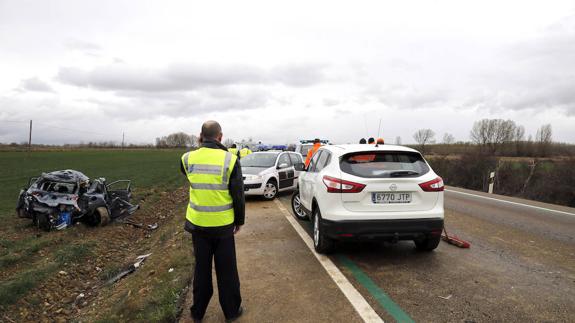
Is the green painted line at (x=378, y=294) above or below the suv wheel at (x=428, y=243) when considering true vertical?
below

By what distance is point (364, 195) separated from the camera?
4.73 meters

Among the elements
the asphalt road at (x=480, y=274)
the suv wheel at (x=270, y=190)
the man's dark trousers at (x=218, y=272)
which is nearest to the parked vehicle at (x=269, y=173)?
the suv wheel at (x=270, y=190)

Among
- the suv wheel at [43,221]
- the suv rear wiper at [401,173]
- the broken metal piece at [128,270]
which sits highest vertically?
the suv rear wiper at [401,173]

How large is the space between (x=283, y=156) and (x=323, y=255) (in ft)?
23.2

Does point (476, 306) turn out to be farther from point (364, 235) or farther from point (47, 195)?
point (47, 195)

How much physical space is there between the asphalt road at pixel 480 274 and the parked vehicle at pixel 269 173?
3.63 metres

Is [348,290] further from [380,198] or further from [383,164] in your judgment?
[383,164]

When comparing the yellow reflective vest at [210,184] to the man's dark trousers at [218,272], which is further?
the man's dark trousers at [218,272]

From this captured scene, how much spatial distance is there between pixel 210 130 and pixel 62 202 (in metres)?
6.54

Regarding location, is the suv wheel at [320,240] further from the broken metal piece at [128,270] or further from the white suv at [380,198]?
the broken metal piece at [128,270]

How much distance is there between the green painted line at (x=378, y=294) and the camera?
344 cm

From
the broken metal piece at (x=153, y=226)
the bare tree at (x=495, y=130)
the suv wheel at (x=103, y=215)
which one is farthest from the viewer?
the bare tree at (x=495, y=130)

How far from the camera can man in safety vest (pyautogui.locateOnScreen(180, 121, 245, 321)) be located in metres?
3.21

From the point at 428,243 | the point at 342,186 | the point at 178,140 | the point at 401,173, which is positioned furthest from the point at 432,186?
the point at 178,140
